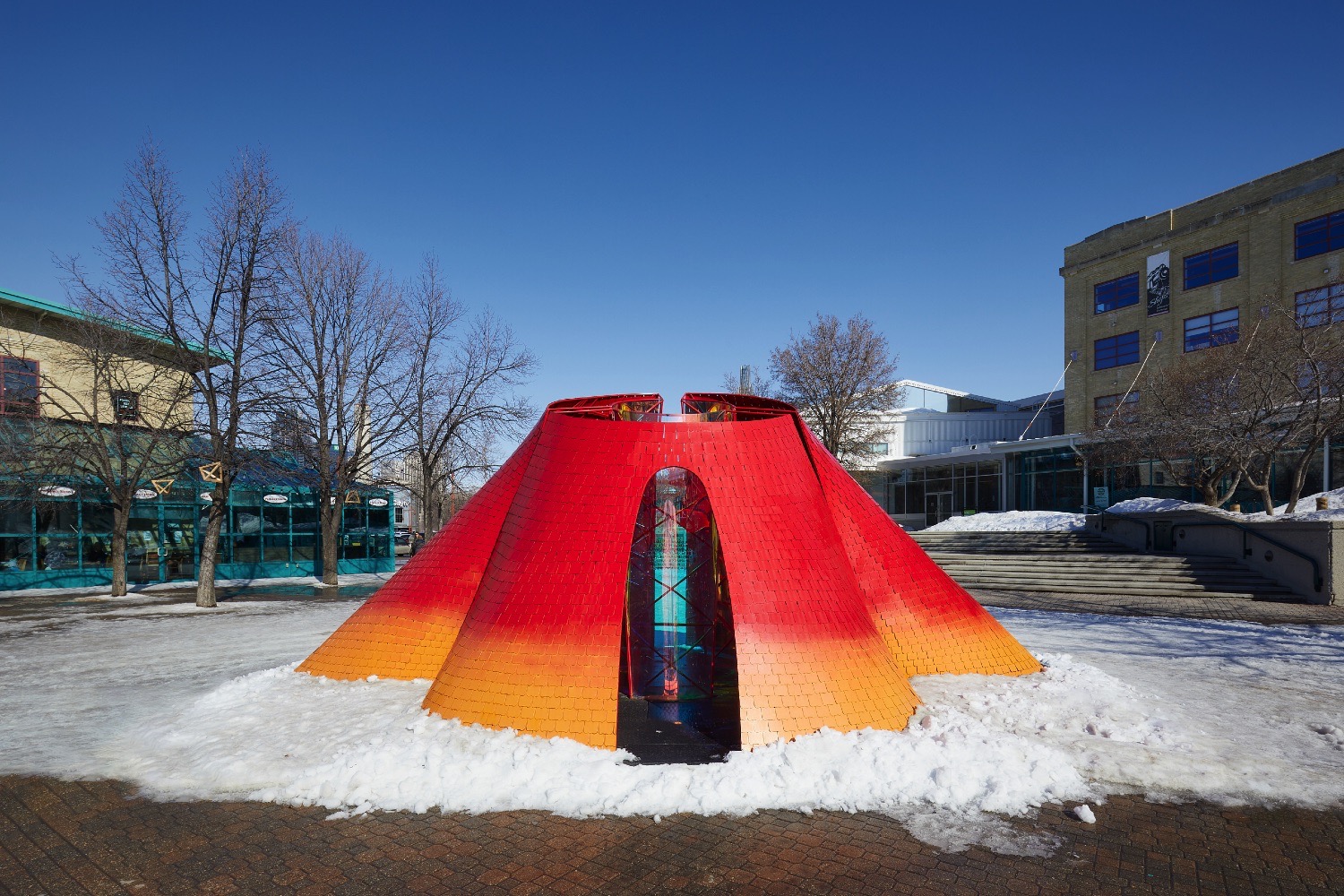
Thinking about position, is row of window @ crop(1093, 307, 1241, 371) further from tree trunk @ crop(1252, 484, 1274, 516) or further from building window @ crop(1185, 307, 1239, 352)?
tree trunk @ crop(1252, 484, 1274, 516)

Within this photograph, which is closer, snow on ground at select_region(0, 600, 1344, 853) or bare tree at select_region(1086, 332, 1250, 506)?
snow on ground at select_region(0, 600, 1344, 853)

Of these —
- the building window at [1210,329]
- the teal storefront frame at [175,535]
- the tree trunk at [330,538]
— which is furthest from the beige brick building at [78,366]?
the building window at [1210,329]

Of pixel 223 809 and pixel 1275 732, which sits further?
pixel 1275 732

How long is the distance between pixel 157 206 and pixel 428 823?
1807cm

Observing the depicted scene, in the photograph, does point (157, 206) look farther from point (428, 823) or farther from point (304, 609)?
point (428, 823)

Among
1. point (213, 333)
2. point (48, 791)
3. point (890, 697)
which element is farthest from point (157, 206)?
point (890, 697)

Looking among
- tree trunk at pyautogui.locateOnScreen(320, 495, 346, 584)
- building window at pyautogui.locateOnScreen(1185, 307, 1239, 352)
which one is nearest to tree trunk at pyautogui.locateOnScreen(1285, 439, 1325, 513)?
building window at pyautogui.locateOnScreen(1185, 307, 1239, 352)

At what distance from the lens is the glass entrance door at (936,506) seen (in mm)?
38625

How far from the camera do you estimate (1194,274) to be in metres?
33.0

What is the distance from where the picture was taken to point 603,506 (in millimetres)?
6684

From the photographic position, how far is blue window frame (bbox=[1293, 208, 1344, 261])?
2800 cm

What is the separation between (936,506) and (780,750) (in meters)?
36.3

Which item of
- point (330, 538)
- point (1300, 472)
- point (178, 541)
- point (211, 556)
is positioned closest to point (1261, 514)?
point (1300, 472)

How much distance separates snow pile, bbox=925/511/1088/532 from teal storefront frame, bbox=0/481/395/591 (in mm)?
21766
